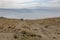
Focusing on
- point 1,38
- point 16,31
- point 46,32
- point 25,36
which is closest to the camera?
point 1,38

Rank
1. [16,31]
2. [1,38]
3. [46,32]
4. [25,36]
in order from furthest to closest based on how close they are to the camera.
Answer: [46,32] → [16,31] → [25,36] → [1,38]

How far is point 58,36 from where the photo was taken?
16844 mm

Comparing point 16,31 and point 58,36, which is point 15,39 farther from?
point 58,36

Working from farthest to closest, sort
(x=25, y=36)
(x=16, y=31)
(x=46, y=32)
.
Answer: (x=46, y=32) < (x=16, y=31) < (x=25, y=36)

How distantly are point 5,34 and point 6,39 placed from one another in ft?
2.47

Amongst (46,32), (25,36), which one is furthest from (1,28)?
(46,32)

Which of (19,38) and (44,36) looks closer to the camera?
(19,38)

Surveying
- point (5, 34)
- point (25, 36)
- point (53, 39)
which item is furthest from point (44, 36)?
point (5, 34)

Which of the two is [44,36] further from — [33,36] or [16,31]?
[16,31]

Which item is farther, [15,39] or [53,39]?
[53,39]

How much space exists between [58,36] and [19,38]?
367 cm

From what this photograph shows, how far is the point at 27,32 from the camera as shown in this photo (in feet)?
52.3

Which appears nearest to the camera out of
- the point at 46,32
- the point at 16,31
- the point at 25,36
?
the point at 25,36

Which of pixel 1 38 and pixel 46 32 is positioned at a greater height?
pixel 1 38
